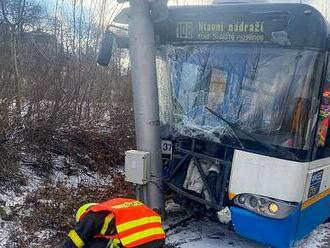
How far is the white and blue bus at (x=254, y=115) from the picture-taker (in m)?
4.30

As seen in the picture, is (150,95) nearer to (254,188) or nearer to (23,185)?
(254,188)

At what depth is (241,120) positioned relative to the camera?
469 centimetres

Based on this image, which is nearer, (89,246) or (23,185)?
(89,246)

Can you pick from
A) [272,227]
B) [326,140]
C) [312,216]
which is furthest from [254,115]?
[312,216]

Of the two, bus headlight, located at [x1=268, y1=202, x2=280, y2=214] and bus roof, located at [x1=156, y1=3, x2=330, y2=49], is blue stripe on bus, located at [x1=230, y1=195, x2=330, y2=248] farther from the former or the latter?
bus roof, located at [x1=156, y1=3, x2=330, y2=49]

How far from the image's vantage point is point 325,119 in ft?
14.9

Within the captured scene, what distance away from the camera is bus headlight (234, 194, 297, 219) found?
4.34 metres

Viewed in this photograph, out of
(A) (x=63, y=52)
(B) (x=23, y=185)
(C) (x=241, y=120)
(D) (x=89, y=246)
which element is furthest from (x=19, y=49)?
(D) (x=89, y=246)

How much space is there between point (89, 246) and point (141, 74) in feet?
7.75

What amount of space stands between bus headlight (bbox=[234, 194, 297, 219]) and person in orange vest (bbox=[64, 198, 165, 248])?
1.44m

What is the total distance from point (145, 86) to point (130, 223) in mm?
2249

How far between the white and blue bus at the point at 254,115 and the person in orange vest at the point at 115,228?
1509 mm

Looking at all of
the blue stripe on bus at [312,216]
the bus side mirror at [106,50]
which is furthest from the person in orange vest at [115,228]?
the bus side mirror at [106,50]

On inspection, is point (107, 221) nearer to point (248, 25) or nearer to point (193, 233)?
point (193, 233)
